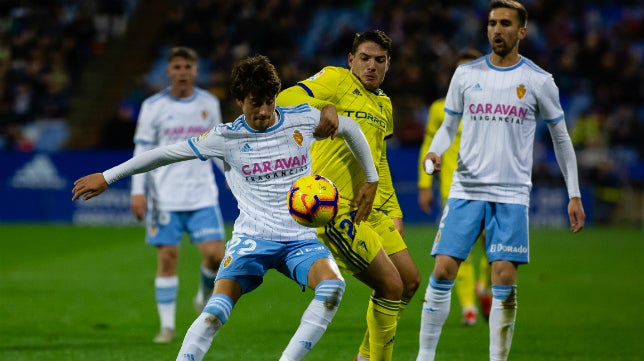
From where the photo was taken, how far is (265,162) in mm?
5922

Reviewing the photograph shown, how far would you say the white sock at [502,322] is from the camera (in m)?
6.64

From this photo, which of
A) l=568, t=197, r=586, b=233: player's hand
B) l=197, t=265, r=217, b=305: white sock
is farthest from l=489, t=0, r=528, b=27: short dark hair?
l=197, t=265, r=217, b=305: white sock

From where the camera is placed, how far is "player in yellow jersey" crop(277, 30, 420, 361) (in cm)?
642

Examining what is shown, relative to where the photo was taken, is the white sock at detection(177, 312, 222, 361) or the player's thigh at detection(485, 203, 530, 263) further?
the player's thigh at detection(485, 203, 530, 263)

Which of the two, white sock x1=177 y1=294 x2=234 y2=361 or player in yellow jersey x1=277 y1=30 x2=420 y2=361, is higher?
player in yellow jersey x1=277 y1=30 x2=420 y2=361

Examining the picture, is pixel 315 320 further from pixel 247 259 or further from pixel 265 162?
pixel 265 162

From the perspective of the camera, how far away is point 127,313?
10.3 metres

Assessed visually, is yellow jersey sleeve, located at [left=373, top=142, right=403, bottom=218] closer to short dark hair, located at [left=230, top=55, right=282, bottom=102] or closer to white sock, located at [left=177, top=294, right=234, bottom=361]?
short dark hair, located at [left=230, top=55, right=282, bottom=102]

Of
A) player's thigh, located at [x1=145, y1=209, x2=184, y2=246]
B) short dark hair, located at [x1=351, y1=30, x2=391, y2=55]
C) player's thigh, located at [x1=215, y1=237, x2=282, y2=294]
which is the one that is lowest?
player's thigh, located at [x1=145, y1=209, x2=184, y2=246]

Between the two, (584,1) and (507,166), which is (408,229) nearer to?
(584,1)

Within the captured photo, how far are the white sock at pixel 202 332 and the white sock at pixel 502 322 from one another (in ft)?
6.13

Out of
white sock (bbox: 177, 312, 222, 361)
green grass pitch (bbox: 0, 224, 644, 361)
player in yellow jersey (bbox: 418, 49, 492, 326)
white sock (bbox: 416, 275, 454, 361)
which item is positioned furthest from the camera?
player in yellow jersey (bbox: 418, 49, 492, 326)

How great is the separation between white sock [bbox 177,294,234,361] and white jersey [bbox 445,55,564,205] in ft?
6.76

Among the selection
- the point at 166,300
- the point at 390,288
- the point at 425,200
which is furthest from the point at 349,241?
the point at 425,200
